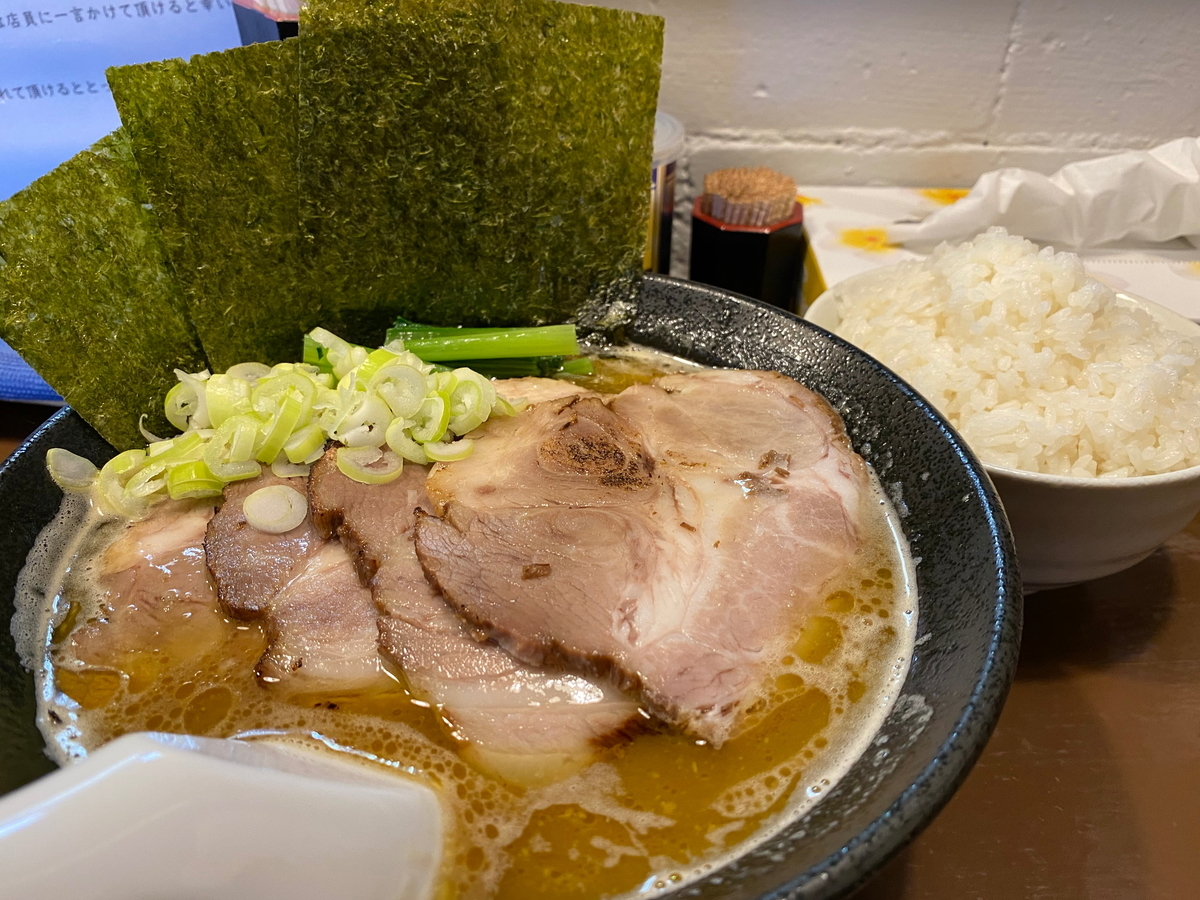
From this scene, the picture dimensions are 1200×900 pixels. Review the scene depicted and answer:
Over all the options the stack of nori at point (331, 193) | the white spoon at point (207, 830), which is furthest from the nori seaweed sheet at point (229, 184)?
the white spoon at point (207, 830)

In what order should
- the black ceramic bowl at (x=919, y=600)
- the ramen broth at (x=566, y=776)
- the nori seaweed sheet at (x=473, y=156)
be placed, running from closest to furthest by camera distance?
the black ceramic bowl at (x=919, y=600) < the ramen broth at (x=566, y=776) < the nori seaweed sheet at (x=473, y=156)

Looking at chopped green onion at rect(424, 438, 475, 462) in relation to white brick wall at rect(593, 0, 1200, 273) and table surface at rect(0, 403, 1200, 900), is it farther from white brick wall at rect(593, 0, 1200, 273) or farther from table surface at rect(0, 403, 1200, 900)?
white brick wall at rect(593, 0, 1200, 273)

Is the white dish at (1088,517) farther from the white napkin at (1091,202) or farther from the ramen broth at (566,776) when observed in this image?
the white napkin at (1091,202)

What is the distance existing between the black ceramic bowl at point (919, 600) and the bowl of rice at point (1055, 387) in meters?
0.16

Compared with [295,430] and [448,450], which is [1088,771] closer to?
[448,450]

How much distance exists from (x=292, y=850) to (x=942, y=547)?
0.96 meters

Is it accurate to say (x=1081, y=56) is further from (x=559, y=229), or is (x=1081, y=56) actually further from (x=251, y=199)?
(x=251, y=199)

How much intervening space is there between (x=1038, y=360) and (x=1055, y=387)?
0.07 meters

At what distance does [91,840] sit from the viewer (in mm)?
653

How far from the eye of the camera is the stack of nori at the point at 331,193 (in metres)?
1.30

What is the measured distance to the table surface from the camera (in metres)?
1.14

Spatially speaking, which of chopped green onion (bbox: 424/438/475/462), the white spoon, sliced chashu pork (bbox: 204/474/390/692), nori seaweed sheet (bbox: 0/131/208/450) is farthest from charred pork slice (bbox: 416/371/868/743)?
nori seaweed sheet (bbox: 0/131/208/450)

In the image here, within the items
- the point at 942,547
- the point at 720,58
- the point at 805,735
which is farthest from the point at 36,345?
the point at 720,58

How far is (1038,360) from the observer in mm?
1500
